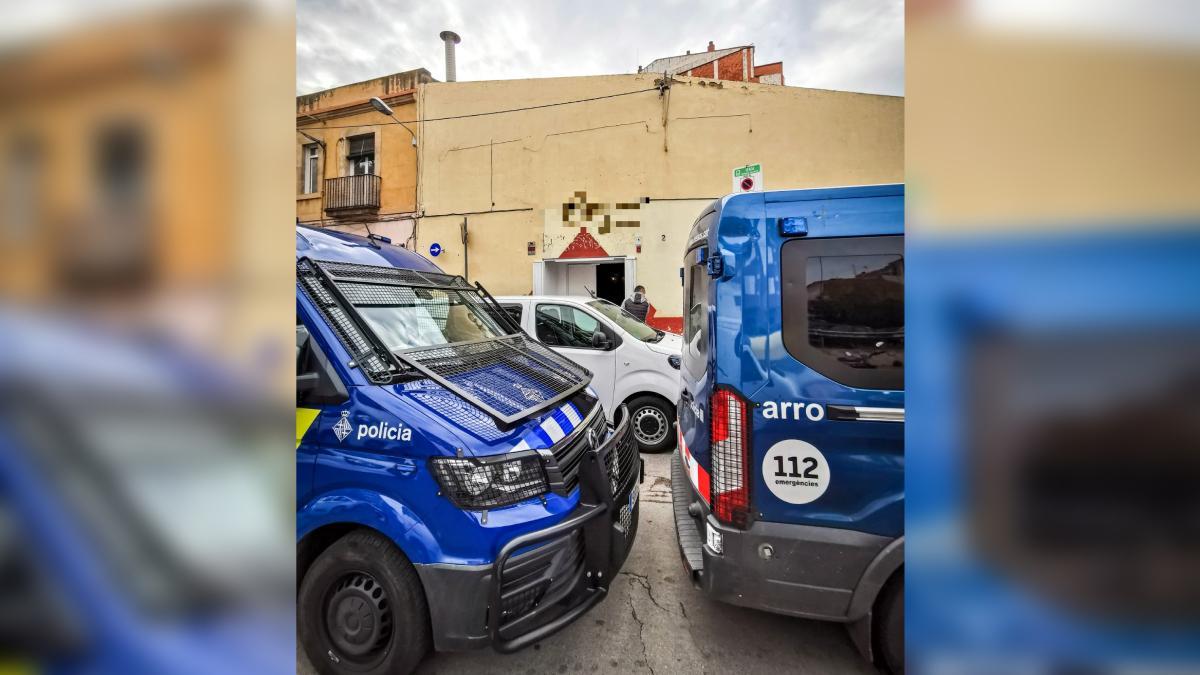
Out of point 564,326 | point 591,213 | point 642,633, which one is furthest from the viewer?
point 591,213

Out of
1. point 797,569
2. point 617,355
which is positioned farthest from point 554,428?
point 617,355

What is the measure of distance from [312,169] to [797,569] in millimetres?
15838

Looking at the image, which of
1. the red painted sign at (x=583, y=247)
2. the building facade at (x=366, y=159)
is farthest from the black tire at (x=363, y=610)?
the building facade at (x=366, y=159)

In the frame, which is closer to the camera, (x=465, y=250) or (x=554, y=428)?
(x=554, y=428)

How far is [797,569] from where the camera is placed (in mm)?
1978

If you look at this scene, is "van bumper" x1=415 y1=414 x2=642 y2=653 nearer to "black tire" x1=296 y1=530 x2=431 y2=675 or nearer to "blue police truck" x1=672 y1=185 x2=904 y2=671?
"black tire" x1=296 y1=530 x2=431 y2=675

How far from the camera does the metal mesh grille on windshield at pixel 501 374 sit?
219 cm

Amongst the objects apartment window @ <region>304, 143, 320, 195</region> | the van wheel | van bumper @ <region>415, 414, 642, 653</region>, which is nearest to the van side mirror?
van bumper @ <region>415, 414, 642, 653</region>

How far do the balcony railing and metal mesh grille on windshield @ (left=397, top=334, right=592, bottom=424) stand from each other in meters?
11.8

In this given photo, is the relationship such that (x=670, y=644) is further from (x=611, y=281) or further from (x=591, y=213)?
(x=591, y=213)

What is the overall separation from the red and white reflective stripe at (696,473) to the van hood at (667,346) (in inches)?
84.1

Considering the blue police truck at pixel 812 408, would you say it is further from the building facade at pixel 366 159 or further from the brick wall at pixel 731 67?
the brick wall at pixel 731 67

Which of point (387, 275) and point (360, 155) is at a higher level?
point (360, 155)
